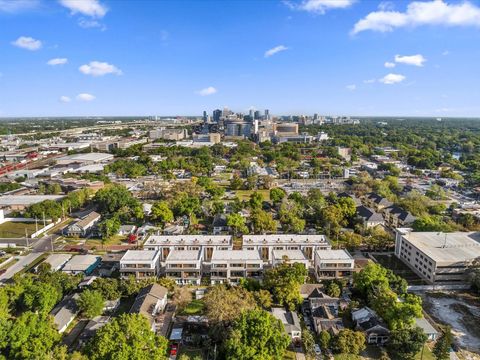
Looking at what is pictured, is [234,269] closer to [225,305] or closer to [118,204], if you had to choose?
[225,305]

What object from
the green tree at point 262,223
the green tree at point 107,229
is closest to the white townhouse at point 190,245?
the green tree at point 262,223

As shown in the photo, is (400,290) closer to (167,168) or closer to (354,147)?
(167,168)

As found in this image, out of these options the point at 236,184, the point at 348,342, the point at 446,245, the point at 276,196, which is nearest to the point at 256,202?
the point at 276,196

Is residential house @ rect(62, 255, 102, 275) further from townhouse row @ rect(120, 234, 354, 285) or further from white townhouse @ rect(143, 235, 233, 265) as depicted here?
white townhouse @ rect(143, 235, 233, 265)

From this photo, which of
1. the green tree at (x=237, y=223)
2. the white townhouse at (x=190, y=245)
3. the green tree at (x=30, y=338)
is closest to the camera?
the green tree at (x=30, y=338)

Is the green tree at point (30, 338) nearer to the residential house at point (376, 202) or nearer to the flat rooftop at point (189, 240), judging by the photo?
the flat rooftop at point (189, 240)

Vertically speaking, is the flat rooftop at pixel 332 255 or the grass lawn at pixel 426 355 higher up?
the flat rooftop at pixel 332 255
